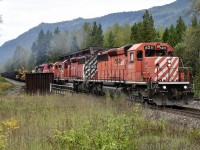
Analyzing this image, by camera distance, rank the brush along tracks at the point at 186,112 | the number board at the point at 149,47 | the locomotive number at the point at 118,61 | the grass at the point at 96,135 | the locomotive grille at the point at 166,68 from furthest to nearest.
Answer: the locomotive number at the point at 118,61 < the number board at the point at 149,47 < the locomotive grille at the point at 166,68 < the brush along tracks at the point at 186,112 < the grass at the point at 96,135

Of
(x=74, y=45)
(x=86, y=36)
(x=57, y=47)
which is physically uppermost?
(x=86, y=36)

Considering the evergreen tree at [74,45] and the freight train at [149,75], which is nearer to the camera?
the freight train at [149,75]

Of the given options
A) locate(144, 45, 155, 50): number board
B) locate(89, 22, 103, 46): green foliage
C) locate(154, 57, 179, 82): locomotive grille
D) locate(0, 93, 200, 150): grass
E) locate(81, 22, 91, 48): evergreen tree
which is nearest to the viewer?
locate(0, 93, 200, 150): grass

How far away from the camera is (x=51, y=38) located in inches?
4646

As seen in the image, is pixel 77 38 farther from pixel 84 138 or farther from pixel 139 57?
pixel 84 138

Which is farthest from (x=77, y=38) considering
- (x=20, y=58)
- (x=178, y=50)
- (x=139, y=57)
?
(x=139, y=57)

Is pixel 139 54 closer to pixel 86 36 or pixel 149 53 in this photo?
pixel 149 53

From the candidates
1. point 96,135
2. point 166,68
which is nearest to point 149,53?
point 166,68

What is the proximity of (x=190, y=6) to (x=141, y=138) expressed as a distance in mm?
21641

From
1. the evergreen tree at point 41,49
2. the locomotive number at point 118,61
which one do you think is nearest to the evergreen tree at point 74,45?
the evergreen tree at point 41,49

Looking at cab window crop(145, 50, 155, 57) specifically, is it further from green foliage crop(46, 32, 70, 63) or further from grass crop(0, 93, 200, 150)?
green foliage crop(46, 32, 70, 63)

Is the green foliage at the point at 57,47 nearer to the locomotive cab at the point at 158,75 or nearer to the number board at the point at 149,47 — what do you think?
the locomotive cab at the point at 158,75

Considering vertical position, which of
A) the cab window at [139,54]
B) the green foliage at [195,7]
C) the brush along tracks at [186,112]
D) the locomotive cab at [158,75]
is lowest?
the brush along tracks at [186,112]

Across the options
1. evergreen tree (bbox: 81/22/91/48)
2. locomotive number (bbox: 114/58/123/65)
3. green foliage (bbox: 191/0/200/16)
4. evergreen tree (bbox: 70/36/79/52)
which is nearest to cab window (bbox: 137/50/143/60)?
locomotive number (bbox: 114/58/123/65)
